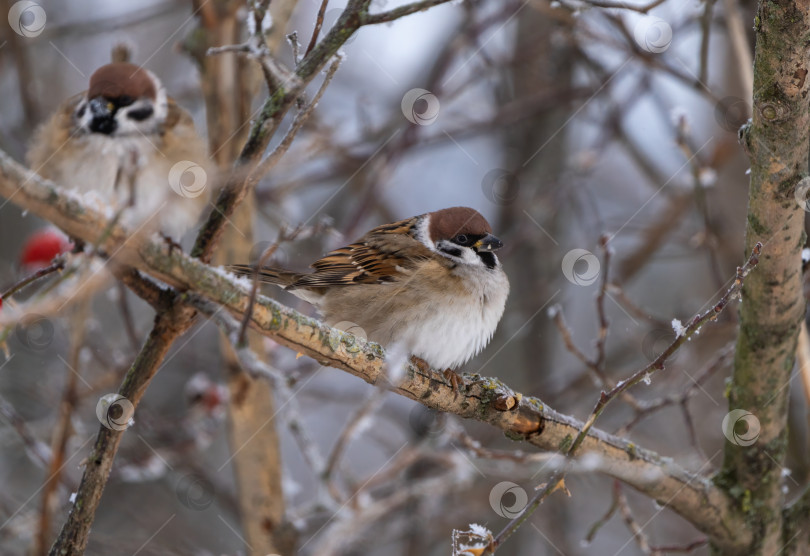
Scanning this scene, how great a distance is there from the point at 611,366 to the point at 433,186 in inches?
147

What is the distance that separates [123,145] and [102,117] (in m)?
0.15

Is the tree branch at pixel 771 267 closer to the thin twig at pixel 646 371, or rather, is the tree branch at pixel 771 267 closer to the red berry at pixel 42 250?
the thin twig at pixel 646 371

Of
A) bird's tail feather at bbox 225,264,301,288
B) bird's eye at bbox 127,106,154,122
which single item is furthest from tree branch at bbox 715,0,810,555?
bird's eye at bbox 127,106,154,122

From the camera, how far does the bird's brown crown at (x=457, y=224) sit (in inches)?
126

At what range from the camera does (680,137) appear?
3270mm

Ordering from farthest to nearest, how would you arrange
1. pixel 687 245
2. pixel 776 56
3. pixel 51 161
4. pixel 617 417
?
pixel 617 417, pixel 687 245, pixel 51 161, pixel 776 56

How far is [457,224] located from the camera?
321 centimetres

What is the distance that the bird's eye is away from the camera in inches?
129

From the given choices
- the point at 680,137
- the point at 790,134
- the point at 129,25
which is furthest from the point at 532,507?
the point at 129,25

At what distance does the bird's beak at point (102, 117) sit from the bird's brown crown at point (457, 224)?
140cm

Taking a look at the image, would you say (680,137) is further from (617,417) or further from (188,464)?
(617,417)

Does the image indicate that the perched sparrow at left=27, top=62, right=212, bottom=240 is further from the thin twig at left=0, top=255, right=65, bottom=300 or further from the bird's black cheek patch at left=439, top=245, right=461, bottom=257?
the bird's black cheek patch at left=439, top=245, right=461, bottom=257

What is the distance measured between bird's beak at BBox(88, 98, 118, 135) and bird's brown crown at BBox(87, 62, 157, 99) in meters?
0.03

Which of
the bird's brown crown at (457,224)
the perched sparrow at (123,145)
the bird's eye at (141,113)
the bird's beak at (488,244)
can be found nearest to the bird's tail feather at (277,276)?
the perched sparrow at (123,145)
